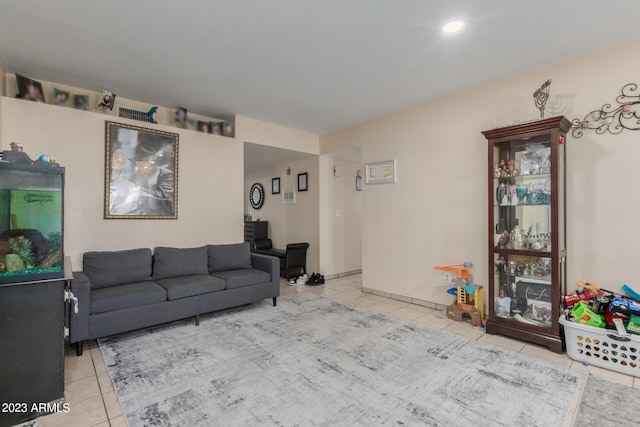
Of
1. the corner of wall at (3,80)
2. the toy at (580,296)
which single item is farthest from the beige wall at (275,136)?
the toy at (580,296)

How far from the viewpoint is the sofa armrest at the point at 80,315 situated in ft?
8.02

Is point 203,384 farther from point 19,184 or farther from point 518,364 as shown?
point 518,364

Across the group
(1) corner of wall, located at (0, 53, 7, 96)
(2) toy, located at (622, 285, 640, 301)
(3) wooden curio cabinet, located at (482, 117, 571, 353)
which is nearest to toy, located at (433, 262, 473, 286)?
(3) wooden curio cabinet, located at (482, 117, 571, 353)

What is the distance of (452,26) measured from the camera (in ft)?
7.39

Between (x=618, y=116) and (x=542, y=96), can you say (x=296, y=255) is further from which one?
(x=618, y=116)

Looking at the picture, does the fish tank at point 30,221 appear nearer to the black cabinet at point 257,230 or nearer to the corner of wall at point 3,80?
the corner of wall at point 3,80

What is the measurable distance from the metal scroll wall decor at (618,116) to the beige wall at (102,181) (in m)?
4.00

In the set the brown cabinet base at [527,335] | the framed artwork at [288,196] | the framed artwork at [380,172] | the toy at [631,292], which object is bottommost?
the brown cabinet base at [527,335]

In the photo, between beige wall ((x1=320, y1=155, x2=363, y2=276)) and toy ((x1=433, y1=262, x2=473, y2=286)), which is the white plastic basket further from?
beige wall ((x1=320, y1=155, x2=363, y2=276))

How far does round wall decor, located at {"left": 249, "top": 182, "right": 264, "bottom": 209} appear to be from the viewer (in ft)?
22.6

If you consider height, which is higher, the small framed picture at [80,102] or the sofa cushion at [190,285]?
the small framed picture at [80,102]

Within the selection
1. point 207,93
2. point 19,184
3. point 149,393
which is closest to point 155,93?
point 207,93

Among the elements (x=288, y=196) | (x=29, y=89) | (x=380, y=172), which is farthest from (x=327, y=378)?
(x=288, y=196)

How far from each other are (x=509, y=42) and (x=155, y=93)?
3.67 meters
